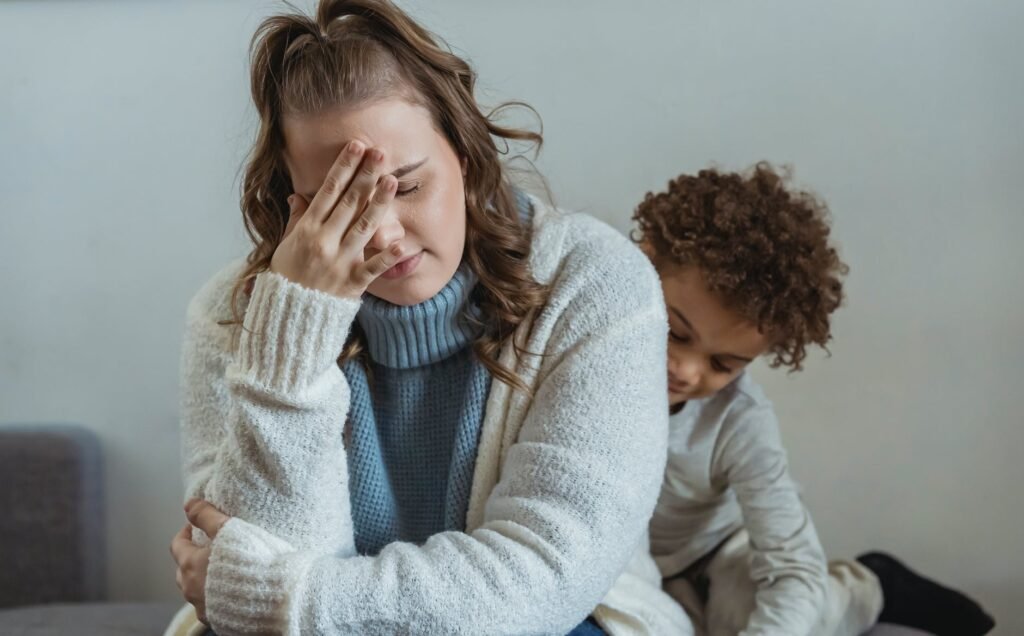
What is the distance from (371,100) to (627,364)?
36cm

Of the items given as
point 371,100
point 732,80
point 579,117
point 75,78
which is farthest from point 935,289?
point 75,78

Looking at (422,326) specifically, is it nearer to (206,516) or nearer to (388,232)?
(388,232)

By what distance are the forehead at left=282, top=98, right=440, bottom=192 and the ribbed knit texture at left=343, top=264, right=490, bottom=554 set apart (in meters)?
0.16

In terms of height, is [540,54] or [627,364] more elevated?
[540,54]

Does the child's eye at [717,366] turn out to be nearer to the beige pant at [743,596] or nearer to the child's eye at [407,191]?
the beige pant at [743,596]

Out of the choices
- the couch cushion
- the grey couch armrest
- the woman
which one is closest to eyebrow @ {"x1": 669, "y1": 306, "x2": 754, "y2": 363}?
the woman

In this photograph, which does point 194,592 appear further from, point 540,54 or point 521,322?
point 540,54

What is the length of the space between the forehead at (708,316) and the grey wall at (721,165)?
236 millimetres

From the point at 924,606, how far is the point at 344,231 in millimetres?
960

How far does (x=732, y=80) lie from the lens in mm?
1413

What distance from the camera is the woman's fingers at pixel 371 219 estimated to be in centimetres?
94

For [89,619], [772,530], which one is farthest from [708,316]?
[89,619]

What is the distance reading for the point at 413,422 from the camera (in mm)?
1159

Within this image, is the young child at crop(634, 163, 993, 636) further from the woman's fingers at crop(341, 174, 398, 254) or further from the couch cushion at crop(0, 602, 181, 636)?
the couch cushion at crop(0, 602, 181, 636)
